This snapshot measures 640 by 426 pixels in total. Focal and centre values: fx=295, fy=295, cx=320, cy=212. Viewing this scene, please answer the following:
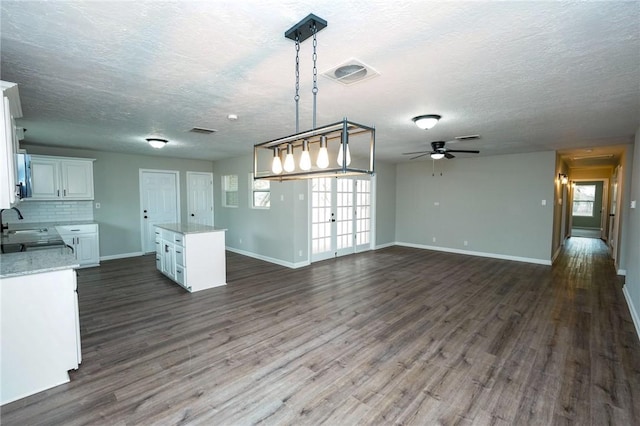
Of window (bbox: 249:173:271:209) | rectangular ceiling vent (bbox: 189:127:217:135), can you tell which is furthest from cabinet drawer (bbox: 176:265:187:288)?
window (bbox: 249:173:271:209)

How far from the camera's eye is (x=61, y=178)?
5648mm

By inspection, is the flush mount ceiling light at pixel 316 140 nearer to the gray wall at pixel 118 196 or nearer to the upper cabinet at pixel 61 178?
the upper cabinet at pixel 61 178

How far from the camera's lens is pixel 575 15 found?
1603 mm

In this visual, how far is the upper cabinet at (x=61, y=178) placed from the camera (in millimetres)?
5387

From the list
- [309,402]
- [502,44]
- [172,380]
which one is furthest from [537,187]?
[172,380]

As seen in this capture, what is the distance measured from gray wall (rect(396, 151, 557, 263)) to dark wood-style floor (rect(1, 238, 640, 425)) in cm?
170

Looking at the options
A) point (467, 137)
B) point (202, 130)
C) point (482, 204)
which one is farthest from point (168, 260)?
point (482, 204)

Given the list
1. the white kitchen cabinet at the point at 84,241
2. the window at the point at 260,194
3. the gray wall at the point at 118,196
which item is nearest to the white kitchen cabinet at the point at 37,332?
the white kitchen cabinet at the point at 84,241

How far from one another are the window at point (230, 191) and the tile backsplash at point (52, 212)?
2828 millimetres

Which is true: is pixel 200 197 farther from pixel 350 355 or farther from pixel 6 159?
pixel 350 355

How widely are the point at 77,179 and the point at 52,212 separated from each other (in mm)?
839

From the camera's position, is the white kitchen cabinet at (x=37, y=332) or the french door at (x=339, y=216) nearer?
the white kitchen cabinet at (x=37, y=332)

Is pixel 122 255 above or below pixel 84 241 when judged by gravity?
below

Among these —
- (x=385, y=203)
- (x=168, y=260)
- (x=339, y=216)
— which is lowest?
(x=168, y=260)
